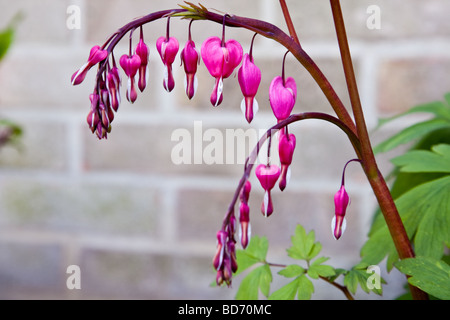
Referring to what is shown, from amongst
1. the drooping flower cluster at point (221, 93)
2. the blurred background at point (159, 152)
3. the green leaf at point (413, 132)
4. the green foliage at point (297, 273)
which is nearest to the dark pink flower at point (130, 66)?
the drooping flower cluster at point (221, 93)

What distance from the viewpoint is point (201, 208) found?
124 centimetres

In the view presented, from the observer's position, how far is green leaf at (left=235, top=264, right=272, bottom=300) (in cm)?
65

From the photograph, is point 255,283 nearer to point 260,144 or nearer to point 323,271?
point 323,271

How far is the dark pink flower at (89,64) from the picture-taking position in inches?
16.5

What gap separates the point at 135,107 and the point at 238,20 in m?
0.83

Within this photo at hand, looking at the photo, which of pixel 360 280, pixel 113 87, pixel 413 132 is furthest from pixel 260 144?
pixel 413 132

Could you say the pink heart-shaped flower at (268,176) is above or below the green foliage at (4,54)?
below

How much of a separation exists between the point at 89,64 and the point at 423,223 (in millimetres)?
416

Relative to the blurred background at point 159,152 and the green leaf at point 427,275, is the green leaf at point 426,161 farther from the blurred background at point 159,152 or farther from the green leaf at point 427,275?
the blurred background at point 159,152

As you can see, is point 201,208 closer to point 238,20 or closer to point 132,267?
point 132,267

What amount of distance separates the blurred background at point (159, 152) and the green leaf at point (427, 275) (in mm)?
624

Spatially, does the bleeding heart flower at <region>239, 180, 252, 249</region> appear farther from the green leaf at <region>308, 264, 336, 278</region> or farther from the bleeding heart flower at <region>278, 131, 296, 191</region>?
the green leaf at <region>308, 264, 336, 278</region>

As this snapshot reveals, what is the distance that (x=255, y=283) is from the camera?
2.15 feet
